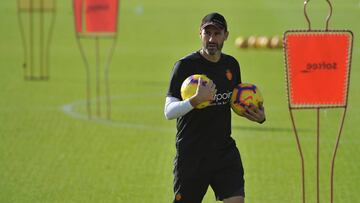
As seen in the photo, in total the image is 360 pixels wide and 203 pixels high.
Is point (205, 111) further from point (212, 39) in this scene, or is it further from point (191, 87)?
point (212, 39)

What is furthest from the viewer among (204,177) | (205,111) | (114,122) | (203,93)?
(114,122)

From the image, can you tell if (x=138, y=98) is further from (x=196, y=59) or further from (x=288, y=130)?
(x=196, y=59)

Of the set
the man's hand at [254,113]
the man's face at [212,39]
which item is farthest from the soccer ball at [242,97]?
the man's face at [212,39]

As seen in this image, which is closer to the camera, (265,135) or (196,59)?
(196,59)

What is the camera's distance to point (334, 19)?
42.0 meters

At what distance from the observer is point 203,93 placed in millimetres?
8742

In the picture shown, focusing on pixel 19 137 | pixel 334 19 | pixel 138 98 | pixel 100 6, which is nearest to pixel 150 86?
pixel 138 98

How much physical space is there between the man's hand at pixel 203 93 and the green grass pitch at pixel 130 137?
4186 millimetres

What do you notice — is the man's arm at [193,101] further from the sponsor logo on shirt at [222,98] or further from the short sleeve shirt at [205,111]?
the sponsor logo on shirt at [222,98]

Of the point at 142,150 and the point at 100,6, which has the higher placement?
the point at 100,6

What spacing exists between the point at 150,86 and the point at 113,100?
240 cm

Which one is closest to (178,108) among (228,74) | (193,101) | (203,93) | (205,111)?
A: (193,101)

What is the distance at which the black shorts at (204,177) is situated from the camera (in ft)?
30.7

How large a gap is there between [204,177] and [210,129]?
1.59ft
